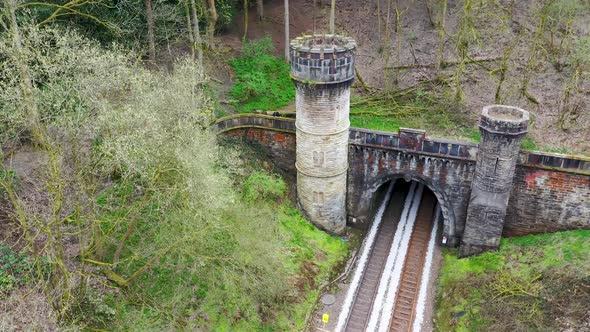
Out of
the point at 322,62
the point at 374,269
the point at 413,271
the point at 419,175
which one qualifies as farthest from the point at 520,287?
the point at 322,62

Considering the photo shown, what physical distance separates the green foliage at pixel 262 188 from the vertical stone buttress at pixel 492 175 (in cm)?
950

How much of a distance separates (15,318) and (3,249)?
2830mm

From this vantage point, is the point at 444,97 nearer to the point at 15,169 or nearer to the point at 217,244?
the point at 217,244

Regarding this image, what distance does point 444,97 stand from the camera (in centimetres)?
3008

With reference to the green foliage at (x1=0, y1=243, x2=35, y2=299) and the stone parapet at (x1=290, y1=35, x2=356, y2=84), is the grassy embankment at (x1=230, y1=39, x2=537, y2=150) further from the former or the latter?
the green foliage at (x1=0, y1=243, x2=35, y2=299)

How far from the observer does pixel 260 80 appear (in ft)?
98.2

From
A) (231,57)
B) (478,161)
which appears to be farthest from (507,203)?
(231,57)

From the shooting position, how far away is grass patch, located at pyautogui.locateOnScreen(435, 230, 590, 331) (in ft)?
63.4

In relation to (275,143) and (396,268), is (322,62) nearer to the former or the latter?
(275,143)

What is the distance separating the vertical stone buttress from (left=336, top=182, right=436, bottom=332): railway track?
2.78 metres

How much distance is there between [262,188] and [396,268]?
784cm

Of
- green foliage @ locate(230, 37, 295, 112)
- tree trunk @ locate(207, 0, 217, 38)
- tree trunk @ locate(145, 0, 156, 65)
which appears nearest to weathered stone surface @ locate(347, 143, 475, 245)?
green foliage @ locate(230, 37, 295, 112)

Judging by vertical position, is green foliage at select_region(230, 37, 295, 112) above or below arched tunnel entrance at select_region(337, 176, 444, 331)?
above

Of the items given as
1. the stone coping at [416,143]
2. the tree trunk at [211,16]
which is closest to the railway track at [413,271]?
the stone coping at [416,143]
